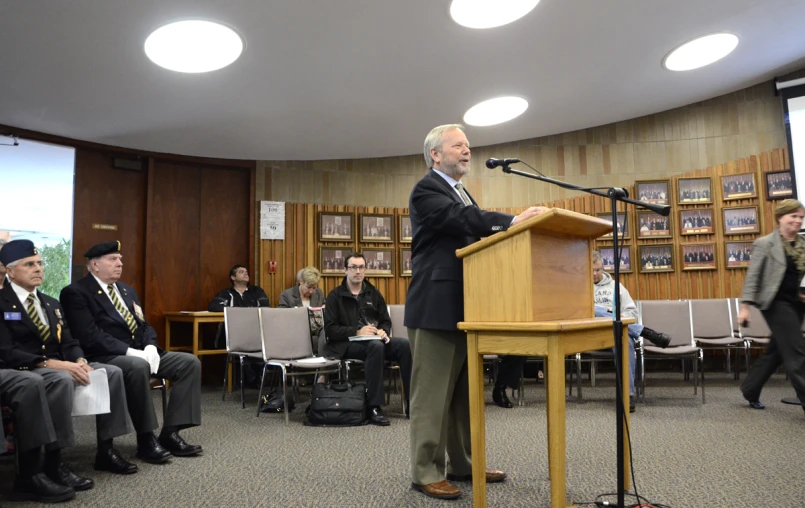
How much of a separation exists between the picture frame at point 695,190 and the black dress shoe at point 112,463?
7.21 m

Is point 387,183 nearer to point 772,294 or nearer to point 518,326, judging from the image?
point 772,294

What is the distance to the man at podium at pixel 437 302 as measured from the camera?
280 cm

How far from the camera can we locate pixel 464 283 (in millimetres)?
2623

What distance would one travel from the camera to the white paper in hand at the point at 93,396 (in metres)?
3.49

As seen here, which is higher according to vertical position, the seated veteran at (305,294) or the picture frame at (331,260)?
the picture frame at (331,260)

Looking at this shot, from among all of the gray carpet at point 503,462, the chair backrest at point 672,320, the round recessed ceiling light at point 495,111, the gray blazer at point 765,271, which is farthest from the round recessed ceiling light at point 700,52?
the gray carpet at point 503,462

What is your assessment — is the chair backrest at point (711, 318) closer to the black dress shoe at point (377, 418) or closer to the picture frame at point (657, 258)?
the picture frame at point (657, 258)

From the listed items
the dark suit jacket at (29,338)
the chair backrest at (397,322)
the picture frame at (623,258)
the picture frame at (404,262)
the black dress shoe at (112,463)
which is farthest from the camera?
the picture frame at (404,262)

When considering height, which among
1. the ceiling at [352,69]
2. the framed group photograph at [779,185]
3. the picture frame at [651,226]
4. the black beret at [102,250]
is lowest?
the black beret at [102,250]

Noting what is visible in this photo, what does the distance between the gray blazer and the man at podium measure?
10.5ft

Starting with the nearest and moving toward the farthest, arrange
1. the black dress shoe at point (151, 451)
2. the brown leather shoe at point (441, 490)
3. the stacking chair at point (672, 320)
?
the brown leather shoe at point (441, 490), the black dress shoe at point (151, 451), the stacking chair at point (672, 320)

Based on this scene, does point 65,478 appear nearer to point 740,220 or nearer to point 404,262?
point 404,262

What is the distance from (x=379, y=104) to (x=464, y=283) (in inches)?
182

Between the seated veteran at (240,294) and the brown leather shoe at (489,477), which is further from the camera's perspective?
the seated veteran at (240,294)
